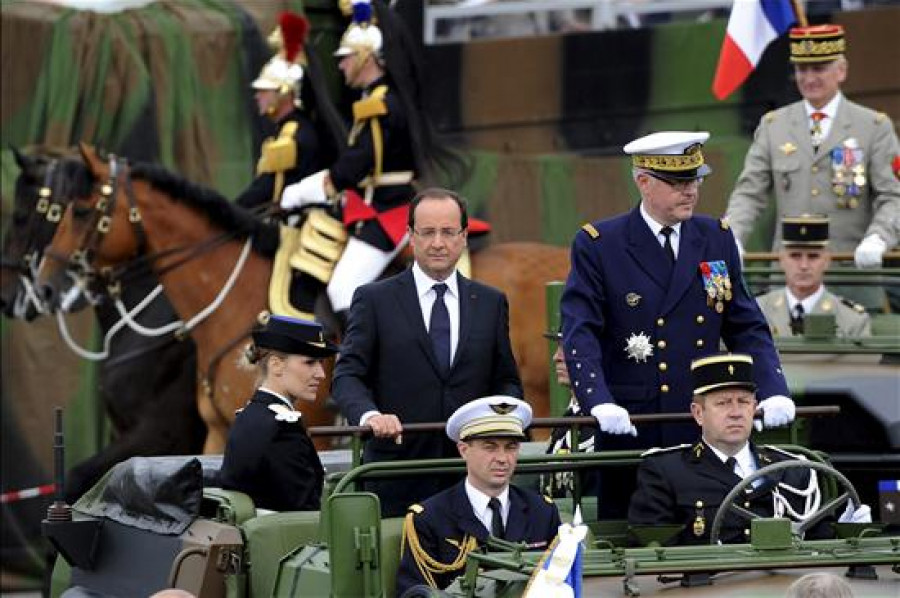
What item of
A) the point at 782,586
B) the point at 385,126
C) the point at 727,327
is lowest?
the point at 782,586

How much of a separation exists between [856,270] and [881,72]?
210 inches

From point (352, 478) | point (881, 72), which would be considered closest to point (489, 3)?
point (881, 72)

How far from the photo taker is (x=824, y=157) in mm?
14625

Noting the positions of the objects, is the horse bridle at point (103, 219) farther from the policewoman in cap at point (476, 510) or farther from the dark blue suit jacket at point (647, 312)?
the policewoman in cap at point (476, 510)

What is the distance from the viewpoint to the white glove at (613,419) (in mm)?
10320

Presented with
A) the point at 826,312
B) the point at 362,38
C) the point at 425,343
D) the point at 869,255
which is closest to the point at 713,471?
the point at 425,343

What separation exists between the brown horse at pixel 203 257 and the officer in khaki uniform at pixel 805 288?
13.0 ft

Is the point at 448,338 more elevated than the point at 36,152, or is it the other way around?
the point at 36,152

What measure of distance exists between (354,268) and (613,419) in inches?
263

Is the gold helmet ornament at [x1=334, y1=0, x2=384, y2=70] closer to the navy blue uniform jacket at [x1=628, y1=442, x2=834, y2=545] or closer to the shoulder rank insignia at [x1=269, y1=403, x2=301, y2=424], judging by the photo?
the shoulder rank insignia at [x1=269, y1=403, x2=301, y2=424]

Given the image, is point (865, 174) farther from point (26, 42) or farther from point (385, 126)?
point (26, 42)

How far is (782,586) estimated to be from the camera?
30.1ft

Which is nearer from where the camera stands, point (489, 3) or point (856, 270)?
point (856, 270)

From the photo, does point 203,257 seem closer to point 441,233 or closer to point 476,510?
point 441,233
